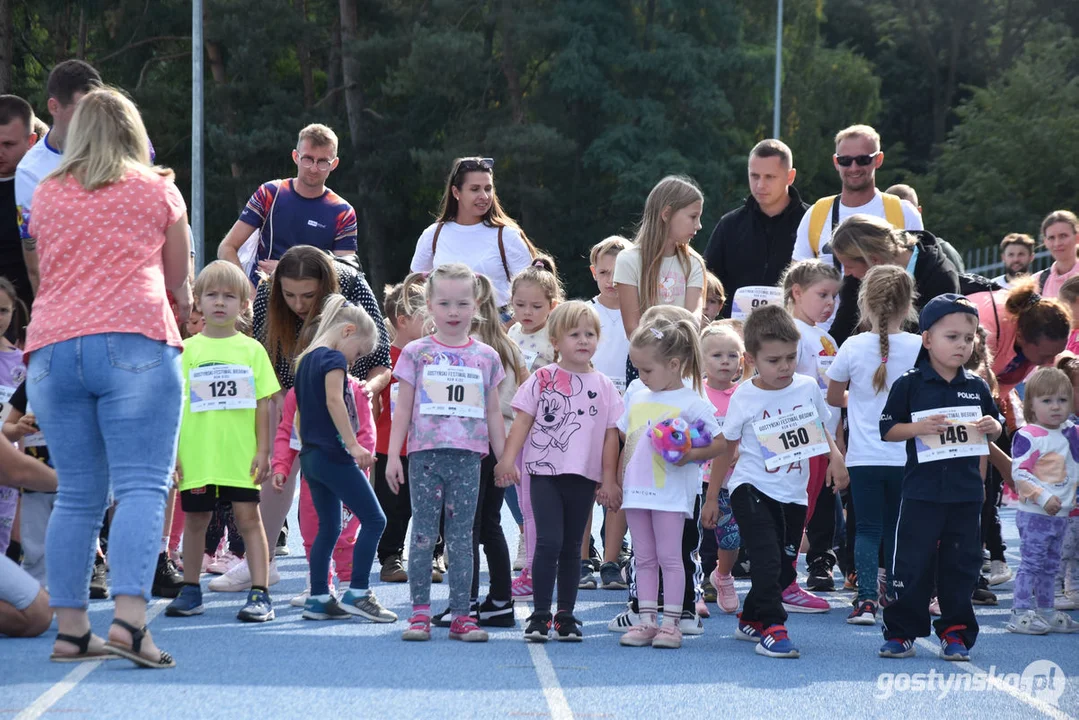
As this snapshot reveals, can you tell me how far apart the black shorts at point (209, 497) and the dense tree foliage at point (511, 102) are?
27.4m

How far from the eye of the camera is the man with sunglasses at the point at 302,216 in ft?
27.3

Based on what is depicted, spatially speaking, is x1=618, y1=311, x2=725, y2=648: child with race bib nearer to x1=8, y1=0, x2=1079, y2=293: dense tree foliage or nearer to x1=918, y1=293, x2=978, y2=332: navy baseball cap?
x1=918, y1=293, x2=978, y2=332: navy baseball cap

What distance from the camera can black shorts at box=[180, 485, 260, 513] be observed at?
6.64 metres

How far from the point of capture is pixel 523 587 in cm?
754

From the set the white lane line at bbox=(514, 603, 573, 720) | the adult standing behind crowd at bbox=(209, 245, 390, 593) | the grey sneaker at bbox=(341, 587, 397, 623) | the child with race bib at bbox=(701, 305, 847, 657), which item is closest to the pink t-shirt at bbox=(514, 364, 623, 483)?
the child with race bib at bbox=(701, 305, 847, 657)

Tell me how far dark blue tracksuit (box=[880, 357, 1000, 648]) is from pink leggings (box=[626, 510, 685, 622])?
87 centimetres

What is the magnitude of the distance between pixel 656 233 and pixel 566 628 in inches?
97.4

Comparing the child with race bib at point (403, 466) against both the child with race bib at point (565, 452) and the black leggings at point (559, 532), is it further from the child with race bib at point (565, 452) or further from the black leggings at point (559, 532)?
the black leggings at point (559, 532)

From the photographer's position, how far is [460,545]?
6145mm

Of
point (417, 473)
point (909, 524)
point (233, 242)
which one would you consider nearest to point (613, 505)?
point (417, 473)

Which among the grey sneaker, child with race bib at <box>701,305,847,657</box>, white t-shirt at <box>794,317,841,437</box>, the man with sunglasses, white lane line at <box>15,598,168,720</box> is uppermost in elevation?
the man with sunglasses

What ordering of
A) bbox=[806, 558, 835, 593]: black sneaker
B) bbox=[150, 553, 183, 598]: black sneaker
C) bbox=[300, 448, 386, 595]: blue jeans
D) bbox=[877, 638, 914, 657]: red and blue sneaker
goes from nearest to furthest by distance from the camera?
bbox=[877, 638, 914, 657]: red and blue sneaker
bbox=[300, 448, 386, 595]: blue jeans
bbox=[150, 553, 183, 598]: black sneaker
bbox=[806, 558, 835, 593]: black sneaker

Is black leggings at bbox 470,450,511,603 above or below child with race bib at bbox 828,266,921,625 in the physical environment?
below

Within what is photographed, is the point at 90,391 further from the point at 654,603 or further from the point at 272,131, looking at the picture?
the point at 272,131
